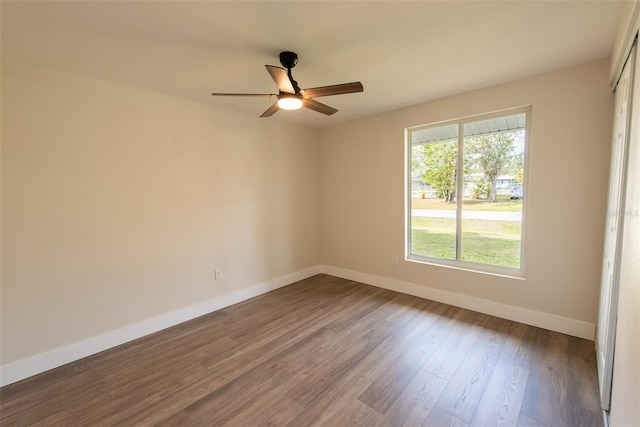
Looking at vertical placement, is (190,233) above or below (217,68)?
below

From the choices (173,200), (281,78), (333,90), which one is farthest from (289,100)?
(173,200)

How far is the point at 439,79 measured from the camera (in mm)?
2602

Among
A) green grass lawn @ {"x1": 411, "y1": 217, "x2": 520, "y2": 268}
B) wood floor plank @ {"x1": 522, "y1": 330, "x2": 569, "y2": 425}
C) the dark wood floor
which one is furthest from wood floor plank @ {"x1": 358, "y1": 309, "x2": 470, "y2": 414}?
green grass lawn @ {"x1": 411, "y1": 217, "x2": 520, "y2": 268}

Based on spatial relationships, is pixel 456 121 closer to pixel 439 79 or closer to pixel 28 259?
pixel 439 79

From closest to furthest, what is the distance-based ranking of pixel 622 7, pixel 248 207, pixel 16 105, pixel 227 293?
1. pixel 622 7
2. pixel 16 105
3. pixel 227 293
4. pixel 248 207

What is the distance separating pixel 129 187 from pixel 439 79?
3191 millimetres

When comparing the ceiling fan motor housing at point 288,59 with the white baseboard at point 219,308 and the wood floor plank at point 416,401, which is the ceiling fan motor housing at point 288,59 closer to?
the wood floor plank at point 416,401

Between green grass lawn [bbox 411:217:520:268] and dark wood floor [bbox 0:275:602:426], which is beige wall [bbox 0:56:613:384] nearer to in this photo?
green grass lawn [bbox 411:217:520:268]

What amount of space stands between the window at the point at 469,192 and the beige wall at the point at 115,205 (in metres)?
2.11

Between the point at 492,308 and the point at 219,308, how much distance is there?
3.14 meters

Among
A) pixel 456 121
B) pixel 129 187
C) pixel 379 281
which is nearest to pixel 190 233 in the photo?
pixel 129 187

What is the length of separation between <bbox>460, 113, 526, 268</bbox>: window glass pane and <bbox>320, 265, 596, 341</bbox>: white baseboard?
1.51ft

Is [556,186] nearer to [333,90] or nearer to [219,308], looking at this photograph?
[333,90]

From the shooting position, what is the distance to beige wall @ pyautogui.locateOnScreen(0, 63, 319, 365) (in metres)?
2.10
